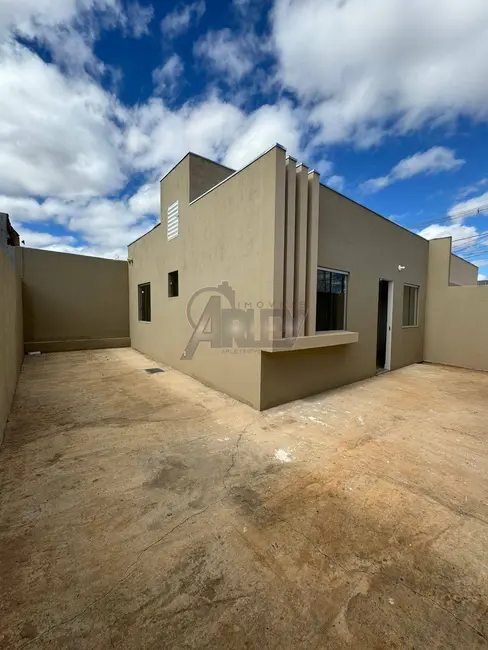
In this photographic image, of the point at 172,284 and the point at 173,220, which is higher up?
the point at 173,220

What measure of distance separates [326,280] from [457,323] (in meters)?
5.13

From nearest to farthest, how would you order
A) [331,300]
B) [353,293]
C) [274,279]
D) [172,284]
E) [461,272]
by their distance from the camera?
[274,279] < [331,300] < [353,293] < [172,284] < [461,272]

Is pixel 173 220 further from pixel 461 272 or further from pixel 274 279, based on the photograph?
pixel 461 272

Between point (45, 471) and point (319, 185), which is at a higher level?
point (319, 185)

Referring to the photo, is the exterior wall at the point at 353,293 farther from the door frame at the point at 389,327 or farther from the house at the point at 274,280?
the door frame at the point at 389,327

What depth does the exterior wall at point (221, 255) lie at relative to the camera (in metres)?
3.58

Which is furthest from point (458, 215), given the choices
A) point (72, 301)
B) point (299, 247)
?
point (72, 301)

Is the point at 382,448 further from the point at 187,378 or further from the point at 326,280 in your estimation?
the point at 187,378

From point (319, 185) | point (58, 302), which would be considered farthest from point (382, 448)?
point (58, 302)

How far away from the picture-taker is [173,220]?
613 cm

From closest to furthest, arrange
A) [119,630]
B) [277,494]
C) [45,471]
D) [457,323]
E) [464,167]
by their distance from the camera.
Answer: [119,630] → [277,494] → [45,471] → [457,323] → [464,167]

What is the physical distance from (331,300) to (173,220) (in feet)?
13.5

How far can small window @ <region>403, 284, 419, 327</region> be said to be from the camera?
697cm

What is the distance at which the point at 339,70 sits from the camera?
15.6 ft
